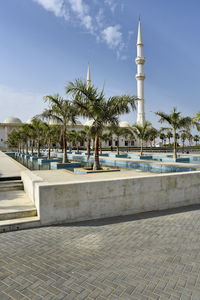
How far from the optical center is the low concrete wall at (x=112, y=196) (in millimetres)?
5172

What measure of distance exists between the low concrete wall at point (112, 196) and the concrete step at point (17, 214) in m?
0.41

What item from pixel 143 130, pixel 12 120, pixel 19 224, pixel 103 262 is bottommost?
pixel 103 262

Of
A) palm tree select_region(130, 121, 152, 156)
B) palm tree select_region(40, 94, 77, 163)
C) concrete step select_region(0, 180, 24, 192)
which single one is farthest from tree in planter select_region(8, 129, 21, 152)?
concrete step select_region(0, 180, 24, 192)

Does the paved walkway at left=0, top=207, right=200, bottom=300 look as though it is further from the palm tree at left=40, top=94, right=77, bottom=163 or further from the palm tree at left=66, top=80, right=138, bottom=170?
the palm tree at left=40, top=94, right=77, bottom=163

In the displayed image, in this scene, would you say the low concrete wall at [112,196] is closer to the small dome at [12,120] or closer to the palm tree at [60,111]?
the palm tree at [60,111]

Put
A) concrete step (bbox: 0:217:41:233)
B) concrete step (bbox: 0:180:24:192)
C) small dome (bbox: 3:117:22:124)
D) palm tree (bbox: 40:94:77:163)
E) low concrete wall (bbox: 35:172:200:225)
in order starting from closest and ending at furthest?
concrete step (bbox: 0:217:41:233)
low concrete wall (bbox: 35:172:200:225)
concrete step (bbox: 0:180:24:192)
palm tree (bbox: 40:94:77:163)
small dome (bbox: 3:117:22:124)

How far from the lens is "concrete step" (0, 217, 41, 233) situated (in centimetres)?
484

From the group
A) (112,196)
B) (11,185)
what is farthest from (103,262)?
(11,185)

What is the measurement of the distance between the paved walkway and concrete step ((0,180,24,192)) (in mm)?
3543

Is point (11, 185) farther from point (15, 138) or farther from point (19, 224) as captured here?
point (15, 138)

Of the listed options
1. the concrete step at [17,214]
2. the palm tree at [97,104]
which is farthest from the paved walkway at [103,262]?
the palm tree at [97,104]

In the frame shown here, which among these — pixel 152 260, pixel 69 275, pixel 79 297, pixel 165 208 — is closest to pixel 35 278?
pixel 69 275

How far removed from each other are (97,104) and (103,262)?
8657 millimetres

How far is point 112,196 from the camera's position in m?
5.71
